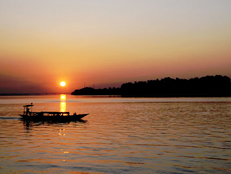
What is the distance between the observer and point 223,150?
2584 cm

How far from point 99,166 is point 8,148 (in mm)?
12447

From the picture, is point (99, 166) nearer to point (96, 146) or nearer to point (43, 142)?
point (96, 146)

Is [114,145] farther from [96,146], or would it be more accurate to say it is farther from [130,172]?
[130,172]

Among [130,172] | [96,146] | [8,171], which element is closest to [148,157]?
[130,172]

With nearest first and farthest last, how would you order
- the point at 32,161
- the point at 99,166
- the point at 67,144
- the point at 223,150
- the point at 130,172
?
1. the point at 130,172
2. the point at 99,166
3. the point at 32,161
4. the point at 223,150
5. the point at 67,144

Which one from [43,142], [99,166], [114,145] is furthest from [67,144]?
[99,166]

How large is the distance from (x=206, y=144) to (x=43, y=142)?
19.3m

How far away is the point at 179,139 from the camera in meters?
32.6

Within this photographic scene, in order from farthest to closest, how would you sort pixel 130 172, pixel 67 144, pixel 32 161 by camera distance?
pixel 67 144 < pixel 32 161 < pixel 130 172

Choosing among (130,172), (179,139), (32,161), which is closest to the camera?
(130,172)

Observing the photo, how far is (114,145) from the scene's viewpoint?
29188 millimetres

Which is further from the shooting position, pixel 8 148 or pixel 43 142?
pixel 43 142

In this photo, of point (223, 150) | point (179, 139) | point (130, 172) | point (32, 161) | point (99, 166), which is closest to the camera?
point (130, 172)

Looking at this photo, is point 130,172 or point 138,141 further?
point 138,141
